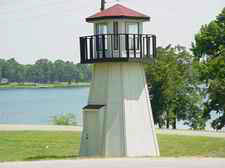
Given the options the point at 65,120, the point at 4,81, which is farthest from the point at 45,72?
the point at 65,120

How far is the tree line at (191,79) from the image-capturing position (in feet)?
193

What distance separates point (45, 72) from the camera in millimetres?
169000

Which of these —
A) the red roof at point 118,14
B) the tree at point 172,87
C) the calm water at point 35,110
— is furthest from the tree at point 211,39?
the red roof at point 118,14

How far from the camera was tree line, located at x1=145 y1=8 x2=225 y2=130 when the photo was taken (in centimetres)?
5881

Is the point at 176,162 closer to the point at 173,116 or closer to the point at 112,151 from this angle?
the point at 112,151

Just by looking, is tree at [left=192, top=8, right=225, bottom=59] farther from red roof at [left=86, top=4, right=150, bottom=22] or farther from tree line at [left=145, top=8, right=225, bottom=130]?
red roof at [left=86, top=4, right=150, bottom=22]

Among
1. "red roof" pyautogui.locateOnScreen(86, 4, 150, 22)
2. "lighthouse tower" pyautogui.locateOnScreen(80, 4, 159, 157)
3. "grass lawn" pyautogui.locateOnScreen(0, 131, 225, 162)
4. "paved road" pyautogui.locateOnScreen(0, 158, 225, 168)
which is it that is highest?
"red roof" pyautogui.locateOnScreen(86, 4, 150, 22)

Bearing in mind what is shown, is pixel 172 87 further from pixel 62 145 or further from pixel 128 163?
pixel 128 163

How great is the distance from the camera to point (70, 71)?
168 metres

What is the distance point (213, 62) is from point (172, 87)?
924cm

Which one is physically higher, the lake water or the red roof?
the red roof

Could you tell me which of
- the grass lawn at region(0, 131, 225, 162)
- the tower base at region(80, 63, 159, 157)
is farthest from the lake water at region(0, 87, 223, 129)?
the tower base at region(80, 63, 159, 157)

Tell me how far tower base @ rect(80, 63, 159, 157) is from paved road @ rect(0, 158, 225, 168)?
14.6ft

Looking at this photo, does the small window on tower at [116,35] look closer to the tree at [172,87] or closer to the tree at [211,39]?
the tree at [211,39]
